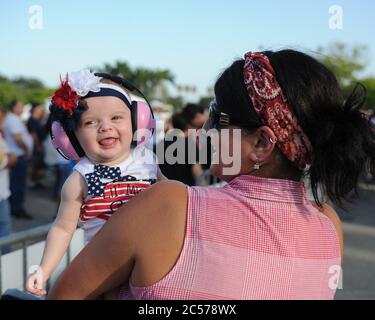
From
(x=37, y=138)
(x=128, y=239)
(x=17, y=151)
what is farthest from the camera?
(x=37, y=138)

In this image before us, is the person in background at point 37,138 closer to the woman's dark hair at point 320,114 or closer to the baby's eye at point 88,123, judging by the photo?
the baby's eye at point 88,123

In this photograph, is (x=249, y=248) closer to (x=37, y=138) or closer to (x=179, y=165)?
(x=179, y=165)

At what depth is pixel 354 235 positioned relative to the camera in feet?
21.0

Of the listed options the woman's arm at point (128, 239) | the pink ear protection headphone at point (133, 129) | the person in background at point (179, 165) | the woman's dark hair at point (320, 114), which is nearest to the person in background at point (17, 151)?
the person in background at point (179, 165)

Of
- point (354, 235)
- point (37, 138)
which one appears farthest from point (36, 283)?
point (37, 138)

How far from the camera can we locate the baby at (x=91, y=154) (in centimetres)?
152

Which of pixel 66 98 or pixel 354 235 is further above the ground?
pixel 66 98

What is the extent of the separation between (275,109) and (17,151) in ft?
20.9

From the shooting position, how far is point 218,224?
3.78 feet

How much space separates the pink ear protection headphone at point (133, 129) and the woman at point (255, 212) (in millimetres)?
390

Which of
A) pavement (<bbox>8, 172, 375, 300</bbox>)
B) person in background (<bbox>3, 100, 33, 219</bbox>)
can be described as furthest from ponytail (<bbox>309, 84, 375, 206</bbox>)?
person in background (<bbox>3, 100, 33, 219</bbox>)
